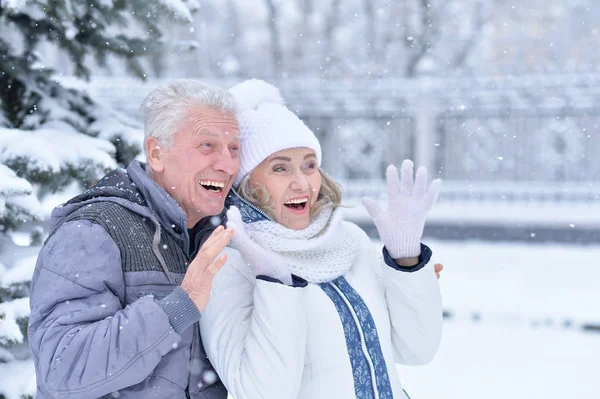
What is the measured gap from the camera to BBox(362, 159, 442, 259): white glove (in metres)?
2.61

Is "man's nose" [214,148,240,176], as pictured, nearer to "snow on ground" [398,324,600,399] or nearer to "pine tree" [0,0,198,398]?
"pine tree" [0,0,198,398]

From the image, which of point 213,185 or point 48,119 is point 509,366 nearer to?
point 48,119

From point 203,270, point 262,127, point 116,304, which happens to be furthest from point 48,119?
point 203,270

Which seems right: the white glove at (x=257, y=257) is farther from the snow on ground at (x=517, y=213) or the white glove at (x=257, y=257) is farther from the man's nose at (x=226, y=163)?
the snow on ground at (x=517, y=213)

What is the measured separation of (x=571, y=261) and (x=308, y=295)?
988cm

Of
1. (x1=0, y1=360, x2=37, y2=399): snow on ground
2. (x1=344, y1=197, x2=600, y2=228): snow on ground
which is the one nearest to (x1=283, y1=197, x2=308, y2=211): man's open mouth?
(x1=0, y1=360, x2=37, y2=399): snow on ground

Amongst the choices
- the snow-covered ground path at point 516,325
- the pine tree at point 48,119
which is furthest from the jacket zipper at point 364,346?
the snow-covered ground path at point 516,325

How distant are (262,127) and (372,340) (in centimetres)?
93

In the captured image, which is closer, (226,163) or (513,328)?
(226,163)

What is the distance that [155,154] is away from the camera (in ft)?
8.18

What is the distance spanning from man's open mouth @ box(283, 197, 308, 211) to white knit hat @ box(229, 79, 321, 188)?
0.65 ft

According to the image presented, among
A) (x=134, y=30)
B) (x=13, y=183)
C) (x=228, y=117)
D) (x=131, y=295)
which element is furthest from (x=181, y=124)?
(x=134, y=30)

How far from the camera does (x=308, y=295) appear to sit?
2506 mm

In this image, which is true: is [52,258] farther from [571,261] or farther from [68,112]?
[571,261]
